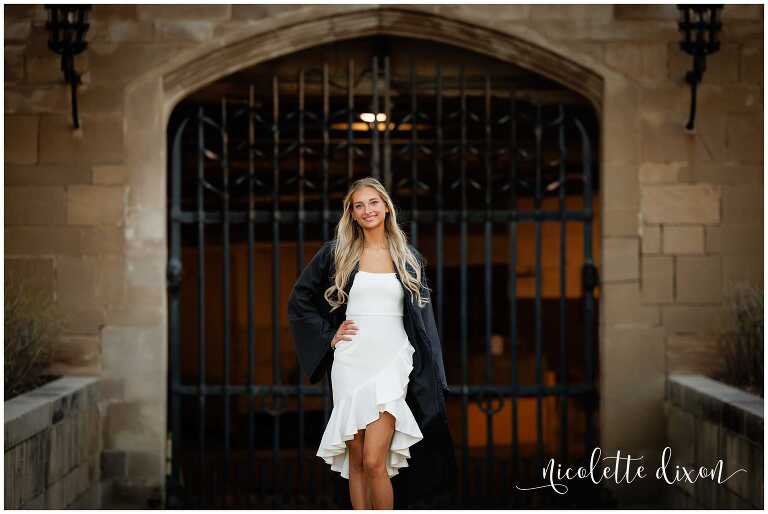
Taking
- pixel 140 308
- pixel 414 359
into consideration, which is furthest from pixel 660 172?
pixel 140 308

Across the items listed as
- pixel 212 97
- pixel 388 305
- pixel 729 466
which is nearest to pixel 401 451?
pixel 388 305

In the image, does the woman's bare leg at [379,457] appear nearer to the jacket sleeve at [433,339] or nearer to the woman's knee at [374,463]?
the woman's knee at [374,463]

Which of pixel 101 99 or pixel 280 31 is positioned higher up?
pixel 280 31

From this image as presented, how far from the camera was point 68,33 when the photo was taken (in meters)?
5.04

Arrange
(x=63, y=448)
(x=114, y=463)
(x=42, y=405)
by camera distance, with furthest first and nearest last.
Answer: (x=114, y=463) → (x=63, y=448) → (x=42, y=405)

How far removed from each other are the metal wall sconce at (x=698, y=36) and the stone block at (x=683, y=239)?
64cm

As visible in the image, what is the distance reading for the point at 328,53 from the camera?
590 cm

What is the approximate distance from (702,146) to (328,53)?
2.39 m

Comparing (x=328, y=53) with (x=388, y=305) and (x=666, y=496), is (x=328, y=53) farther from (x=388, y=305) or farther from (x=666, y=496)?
(x=666, y=496)

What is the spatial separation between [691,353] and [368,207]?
2.64 meters

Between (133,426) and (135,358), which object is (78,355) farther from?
(133,426)

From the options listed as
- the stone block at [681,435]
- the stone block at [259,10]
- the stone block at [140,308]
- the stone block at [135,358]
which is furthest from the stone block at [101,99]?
the stone block at [681,435]

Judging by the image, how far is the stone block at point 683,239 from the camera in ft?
17.2

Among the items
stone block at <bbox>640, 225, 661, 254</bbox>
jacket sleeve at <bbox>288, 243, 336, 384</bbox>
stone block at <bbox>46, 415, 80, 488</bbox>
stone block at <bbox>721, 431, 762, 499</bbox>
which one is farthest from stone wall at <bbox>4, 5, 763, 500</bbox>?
jacket sleeve at <bbox>288, 243, 336, 384</bbox>
